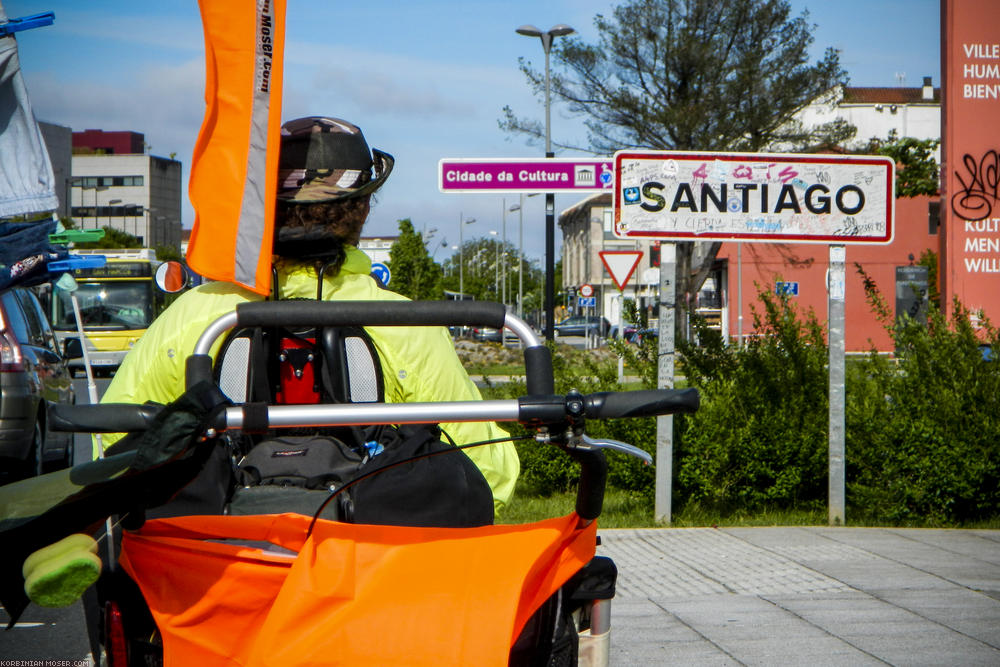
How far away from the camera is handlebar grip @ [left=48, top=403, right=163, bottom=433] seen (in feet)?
5.22

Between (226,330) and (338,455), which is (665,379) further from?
(226,330)

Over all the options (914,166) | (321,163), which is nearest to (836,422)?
(321,163)

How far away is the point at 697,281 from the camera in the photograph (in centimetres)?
3700

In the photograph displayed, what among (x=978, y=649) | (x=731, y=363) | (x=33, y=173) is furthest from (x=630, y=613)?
(x=33, y=173)

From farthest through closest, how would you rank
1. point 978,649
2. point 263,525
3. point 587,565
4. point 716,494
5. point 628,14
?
point 628,14, point 716,494, point 978,649, point 587,565, point 263,525

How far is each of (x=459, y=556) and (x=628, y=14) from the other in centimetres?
3428

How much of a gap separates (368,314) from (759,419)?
6.58m

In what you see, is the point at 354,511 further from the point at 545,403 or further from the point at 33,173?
the point at 33,173

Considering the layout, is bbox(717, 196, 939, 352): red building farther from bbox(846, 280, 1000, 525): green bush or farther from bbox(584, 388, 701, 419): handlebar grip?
bbox(584, 388, 701, 419): handlebar grip

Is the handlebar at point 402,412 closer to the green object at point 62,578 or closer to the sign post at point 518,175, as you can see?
the green object at point 62,578

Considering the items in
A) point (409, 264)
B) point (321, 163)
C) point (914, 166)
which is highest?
point (914, 166)

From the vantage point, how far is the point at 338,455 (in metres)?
2.12

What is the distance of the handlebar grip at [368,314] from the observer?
6.11ft

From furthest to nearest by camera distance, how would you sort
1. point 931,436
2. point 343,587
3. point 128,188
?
point 128,188, point 931,436, point 343,587
